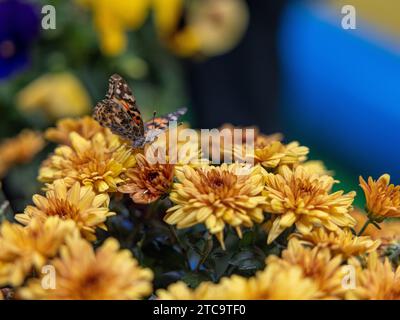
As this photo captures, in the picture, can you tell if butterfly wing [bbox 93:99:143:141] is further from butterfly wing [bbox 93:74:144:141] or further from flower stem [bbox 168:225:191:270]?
flower stem [bbox 168:225:191:270]

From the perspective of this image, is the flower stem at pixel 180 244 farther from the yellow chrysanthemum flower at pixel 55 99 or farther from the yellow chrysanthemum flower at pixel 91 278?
the yellow chrysanthemum flower at pixel 55 99

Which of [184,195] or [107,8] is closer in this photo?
[184,195]

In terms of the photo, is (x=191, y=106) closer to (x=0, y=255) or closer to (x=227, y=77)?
(x=227, y=77)

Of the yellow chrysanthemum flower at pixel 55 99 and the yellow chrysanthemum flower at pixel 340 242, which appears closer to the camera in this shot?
the yellow chrysanthemum flower at pixel 340 242

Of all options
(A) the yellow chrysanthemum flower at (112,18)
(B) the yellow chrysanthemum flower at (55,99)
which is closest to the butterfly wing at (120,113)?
(B) the yellow chrysanthemum flower at (55,99)

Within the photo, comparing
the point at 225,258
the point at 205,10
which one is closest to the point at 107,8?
the point at 205,10

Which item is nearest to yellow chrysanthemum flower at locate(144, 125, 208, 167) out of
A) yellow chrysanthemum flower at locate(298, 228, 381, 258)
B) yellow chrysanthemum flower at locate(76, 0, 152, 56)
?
yellow chrysanthemum flower at locate(298, 228, 381, 258)

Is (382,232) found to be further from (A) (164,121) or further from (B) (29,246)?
(B) (29,246)
